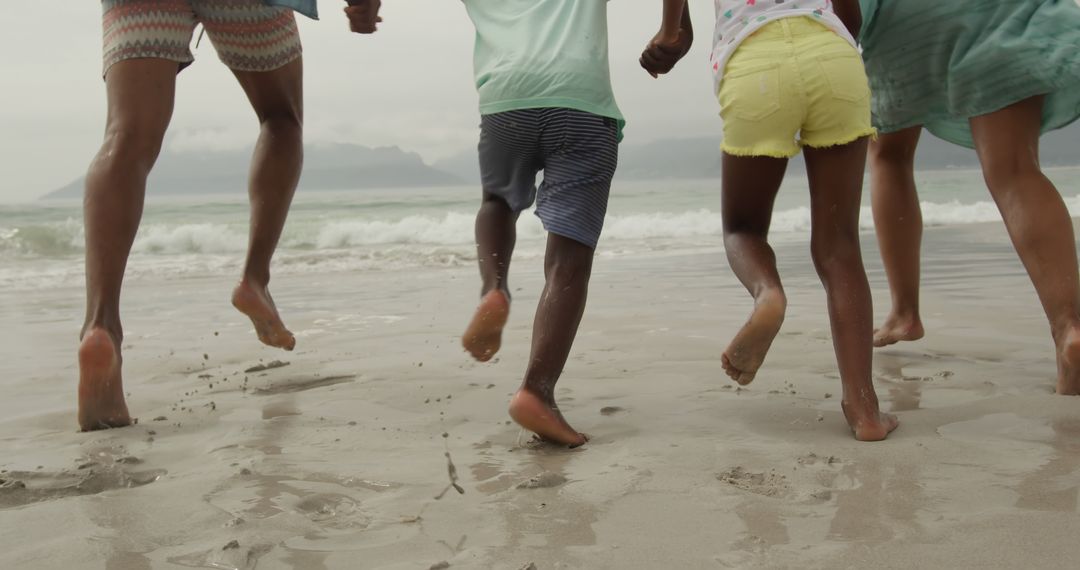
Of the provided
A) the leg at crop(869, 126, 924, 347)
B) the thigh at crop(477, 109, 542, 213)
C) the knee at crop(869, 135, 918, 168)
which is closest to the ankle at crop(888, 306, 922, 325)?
the leg at crop(869, 126, 924, 347)

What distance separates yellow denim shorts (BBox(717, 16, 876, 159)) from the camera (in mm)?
2264

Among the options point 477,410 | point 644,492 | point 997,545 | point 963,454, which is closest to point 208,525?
point 644,492

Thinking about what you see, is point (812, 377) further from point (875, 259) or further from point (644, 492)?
point (875, 259)

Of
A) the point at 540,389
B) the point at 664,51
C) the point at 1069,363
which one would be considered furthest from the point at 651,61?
the point at 1069,363

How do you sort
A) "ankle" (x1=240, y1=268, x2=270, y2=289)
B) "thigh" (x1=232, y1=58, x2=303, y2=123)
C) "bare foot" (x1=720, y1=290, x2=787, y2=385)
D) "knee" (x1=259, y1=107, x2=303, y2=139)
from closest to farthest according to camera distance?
"bare foot" (x1=720, y1=290, x2=787, y2=385) → "ankle" (x1=240, y1=268, x2=270, y2=289) → "thigh" (x1=232, y1=58, x2=303, y2=123) → "knee" (x1=259, y1=107, x2=303, y2=139)

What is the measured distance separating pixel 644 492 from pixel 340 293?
464cm

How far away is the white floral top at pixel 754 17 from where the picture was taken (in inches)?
91.7

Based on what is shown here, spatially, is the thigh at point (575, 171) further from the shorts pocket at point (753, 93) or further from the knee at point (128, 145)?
the knee at point (128, 145)

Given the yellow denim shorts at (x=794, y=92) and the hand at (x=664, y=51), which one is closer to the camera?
the yellow denim shorts at (x=794, y=92)

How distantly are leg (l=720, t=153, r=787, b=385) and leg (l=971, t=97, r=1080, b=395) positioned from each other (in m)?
0.73

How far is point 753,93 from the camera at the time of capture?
2.30 meters

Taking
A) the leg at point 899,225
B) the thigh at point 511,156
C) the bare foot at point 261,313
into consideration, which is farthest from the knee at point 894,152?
the bare foot at point 261,313

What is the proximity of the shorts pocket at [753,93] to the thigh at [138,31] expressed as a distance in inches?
63.6

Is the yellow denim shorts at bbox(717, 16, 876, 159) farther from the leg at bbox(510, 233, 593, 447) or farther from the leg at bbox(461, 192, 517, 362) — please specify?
the leg at bbox(461, 192, 517, 362)
